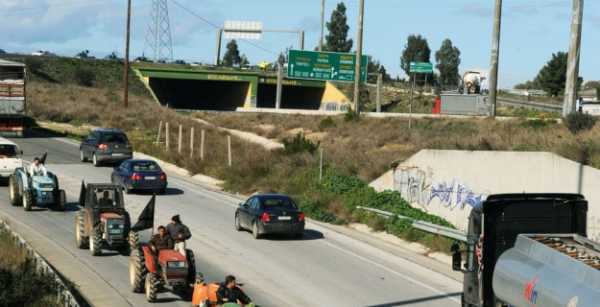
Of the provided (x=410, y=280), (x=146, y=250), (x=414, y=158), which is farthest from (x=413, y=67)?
(x=146, y=250)

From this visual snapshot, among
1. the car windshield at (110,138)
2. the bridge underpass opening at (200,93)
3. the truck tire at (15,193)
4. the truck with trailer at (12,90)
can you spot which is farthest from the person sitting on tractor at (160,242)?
the bridge underpass opening at (200,93)

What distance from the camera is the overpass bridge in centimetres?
9888

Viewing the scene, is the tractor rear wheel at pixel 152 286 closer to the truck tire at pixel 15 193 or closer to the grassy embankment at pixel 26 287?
the grassy embankment at pixel 26 287

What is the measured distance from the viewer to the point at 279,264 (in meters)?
23.7

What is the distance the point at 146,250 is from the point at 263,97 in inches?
3808

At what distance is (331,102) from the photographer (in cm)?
10669

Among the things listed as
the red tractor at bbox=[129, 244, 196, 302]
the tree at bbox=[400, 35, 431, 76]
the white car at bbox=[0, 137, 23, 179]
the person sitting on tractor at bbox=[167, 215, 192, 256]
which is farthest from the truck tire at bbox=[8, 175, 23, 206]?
the tree at bbox=[400, 35, 431, 76]

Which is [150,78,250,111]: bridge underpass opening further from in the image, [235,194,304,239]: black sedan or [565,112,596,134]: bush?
[235,194,304,239]: black sedan

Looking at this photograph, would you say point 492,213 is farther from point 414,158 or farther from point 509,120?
point 509,120

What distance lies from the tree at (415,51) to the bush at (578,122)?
455ft

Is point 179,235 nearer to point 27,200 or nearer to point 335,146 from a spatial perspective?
point 27,200

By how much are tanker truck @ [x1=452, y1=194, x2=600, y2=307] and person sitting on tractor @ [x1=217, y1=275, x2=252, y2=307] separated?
4018 mm

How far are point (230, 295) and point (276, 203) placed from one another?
12.3m

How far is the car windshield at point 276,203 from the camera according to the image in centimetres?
2775
